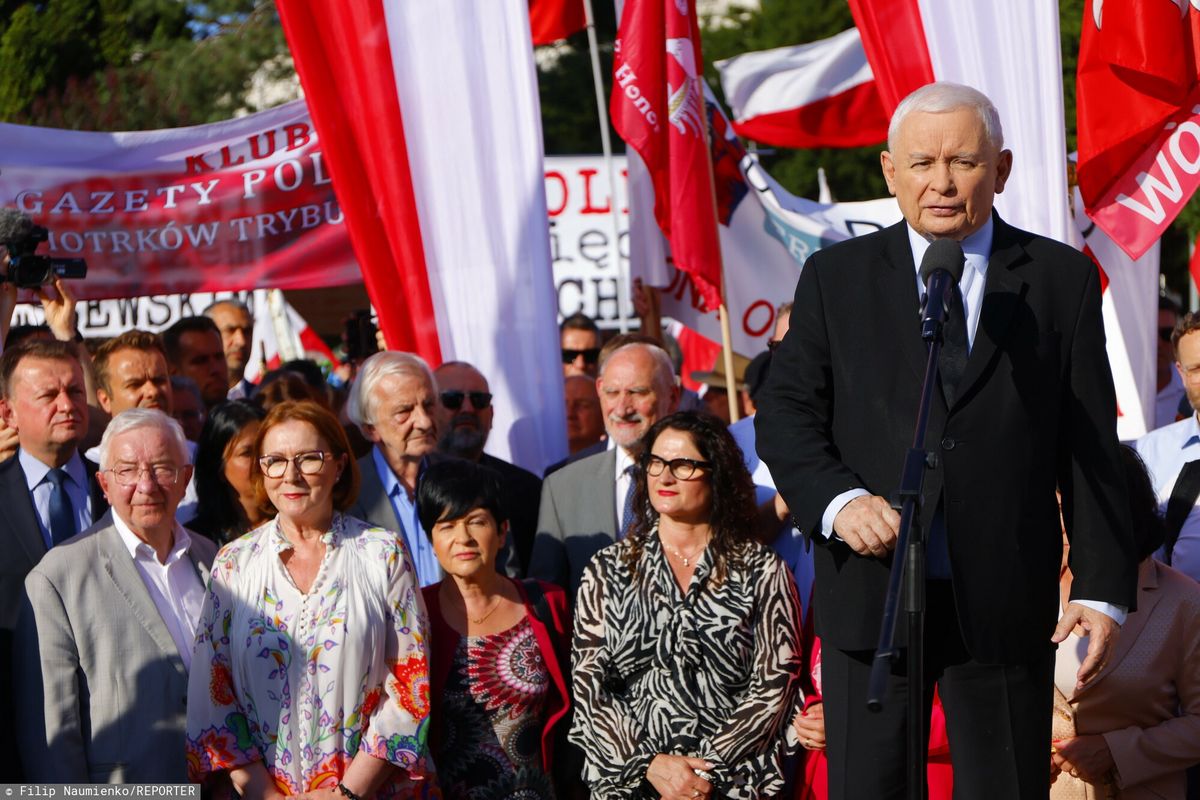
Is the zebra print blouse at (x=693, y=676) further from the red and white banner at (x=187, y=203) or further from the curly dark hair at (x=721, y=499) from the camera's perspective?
the red and white banner at (x=187, y=203)

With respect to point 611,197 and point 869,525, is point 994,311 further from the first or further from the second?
point 611,197

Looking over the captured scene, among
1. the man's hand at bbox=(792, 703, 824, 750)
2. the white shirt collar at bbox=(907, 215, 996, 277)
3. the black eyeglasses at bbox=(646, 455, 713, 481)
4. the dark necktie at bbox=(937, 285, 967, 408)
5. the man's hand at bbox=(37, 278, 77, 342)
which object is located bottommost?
the man's hand at bbox=(792, 703, 824, 750)

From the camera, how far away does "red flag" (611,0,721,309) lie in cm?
834

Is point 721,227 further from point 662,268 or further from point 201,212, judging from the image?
point 201,212

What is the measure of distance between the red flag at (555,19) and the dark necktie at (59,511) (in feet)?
15.1

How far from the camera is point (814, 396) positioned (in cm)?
348

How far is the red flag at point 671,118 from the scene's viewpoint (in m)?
8.34

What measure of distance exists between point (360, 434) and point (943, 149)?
4318mm

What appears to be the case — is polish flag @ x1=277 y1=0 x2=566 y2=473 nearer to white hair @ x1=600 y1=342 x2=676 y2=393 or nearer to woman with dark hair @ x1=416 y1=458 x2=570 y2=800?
white hair @ x1=600 y1=342 x2=676 y2=393

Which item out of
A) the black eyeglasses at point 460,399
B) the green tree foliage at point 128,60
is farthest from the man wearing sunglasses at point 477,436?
the green tree foliage at point 128,60

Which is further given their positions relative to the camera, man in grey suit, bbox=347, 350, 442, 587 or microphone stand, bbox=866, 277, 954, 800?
man in grey suit, bbox=347, 350, 442, 587

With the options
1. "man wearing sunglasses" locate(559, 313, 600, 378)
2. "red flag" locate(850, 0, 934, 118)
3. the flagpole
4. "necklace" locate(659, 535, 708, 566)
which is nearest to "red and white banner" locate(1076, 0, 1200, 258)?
"red flag" locate(850, 0, 934, 118)

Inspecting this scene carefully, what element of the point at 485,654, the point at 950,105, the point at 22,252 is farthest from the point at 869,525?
the point at 22,252

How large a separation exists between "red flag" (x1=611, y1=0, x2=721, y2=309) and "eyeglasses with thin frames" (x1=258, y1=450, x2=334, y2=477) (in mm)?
3358
